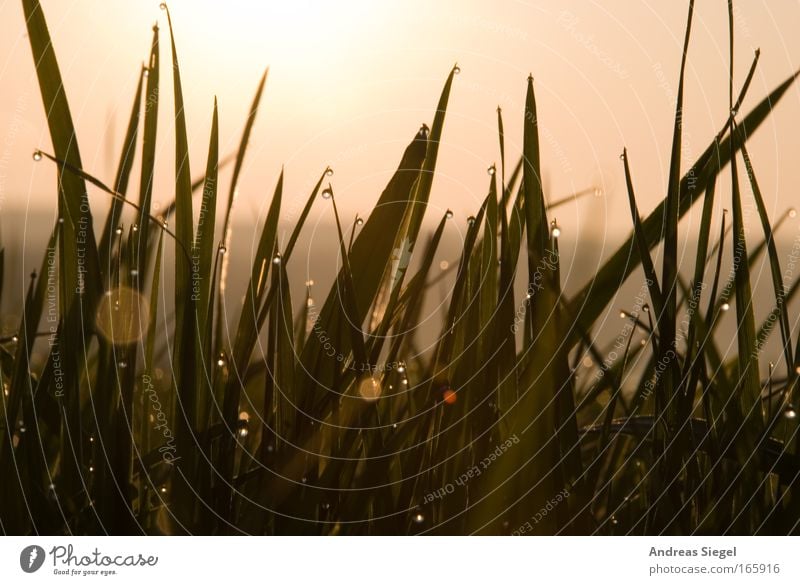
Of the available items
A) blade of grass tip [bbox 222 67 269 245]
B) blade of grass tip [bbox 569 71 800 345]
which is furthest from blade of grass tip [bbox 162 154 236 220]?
blade of grass tip [bbox 569 71 800 345]

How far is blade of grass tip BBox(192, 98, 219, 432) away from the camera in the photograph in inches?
15.5

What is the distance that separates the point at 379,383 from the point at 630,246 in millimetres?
176

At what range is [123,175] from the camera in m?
0.42

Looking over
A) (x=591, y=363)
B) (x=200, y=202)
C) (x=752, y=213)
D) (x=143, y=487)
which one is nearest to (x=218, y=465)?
(x=143, y=487)

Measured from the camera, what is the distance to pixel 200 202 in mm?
452

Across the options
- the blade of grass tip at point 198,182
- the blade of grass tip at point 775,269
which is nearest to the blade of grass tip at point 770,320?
the blade of grass tip at point 775,269

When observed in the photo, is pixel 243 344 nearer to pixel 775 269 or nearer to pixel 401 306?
pixel 401 306

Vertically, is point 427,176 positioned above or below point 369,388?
above

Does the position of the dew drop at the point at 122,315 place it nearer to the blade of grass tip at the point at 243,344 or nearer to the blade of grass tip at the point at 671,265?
the blade of grass tip at the point at 243,344

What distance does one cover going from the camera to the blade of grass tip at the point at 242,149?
0.44 m

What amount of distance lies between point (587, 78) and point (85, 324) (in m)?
0.38

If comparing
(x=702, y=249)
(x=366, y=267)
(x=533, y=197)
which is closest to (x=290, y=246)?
(x=366, y=267)

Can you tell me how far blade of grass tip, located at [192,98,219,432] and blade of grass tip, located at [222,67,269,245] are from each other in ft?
0.04
